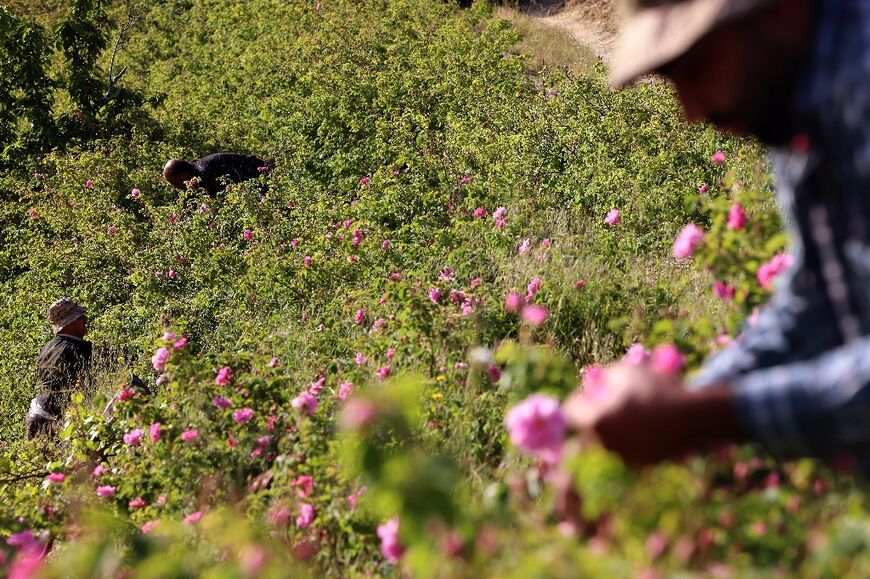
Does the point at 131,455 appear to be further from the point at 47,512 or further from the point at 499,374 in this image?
the point at 499,374

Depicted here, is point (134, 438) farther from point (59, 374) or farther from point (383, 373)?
point (59, 374)

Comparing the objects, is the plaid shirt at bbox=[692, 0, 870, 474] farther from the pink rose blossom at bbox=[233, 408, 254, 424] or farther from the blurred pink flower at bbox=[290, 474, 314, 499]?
the pink rose blossom at bbox=[233, 408, 254, 424]

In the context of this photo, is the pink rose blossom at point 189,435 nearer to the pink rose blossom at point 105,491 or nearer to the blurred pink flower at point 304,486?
the pink rose blossom at point 105,491

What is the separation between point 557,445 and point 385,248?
4.14 m

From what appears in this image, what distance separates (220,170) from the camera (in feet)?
27.2

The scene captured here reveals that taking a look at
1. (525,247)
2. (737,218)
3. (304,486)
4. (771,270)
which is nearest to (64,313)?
(525,247)

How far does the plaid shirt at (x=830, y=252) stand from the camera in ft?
4.25

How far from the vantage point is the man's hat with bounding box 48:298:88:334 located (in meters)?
6.29

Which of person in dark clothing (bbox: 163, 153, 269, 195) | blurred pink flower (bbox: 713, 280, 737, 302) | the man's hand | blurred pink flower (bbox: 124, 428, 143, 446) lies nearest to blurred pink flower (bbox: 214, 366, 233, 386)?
blurred pink flower (bbox: 124, 428, 143, 446)

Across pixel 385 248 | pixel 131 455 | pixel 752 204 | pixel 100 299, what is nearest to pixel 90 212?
pixel 100 299

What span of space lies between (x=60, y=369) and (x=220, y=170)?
8.90 ft

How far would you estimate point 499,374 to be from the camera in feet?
11.7

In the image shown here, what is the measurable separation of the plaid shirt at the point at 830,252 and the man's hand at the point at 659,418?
A: 0.03 m

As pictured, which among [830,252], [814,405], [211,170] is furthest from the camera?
[211,170]
